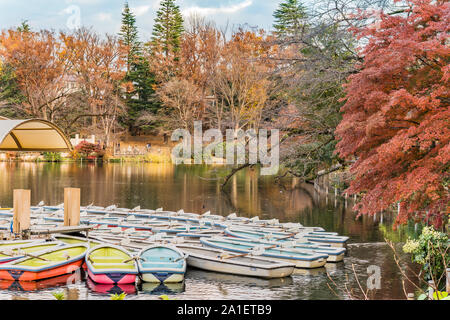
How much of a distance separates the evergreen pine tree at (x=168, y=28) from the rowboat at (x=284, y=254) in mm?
44612

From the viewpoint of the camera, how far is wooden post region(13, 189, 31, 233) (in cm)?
1249

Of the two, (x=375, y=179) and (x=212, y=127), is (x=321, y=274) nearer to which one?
(x=375, y=179)

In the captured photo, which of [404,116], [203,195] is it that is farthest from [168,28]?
[404,116]

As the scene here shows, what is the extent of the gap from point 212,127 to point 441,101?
145ft

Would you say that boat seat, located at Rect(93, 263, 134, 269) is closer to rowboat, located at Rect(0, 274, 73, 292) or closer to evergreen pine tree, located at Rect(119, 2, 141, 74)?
Result: rowboat, located at Rect(0, 274, 73, 292)

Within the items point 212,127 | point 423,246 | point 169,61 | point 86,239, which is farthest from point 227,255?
point 169,61

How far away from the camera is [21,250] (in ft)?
38.1

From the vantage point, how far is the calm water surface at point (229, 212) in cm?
1038

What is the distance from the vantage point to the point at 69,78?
5584 centimetres

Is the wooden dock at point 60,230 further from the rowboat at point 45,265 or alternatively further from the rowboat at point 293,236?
the rowboat at point 293,236

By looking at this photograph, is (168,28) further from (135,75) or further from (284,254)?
(284,254)

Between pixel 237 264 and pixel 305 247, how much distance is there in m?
2.49

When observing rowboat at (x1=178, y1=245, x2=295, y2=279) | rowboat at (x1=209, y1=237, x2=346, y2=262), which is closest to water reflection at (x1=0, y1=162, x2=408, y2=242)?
rowboat at (x1=209, y1=237, x2=346, y2=262)

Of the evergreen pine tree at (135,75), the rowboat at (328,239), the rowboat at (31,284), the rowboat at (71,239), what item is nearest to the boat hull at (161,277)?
the rowboat at (31,284)
